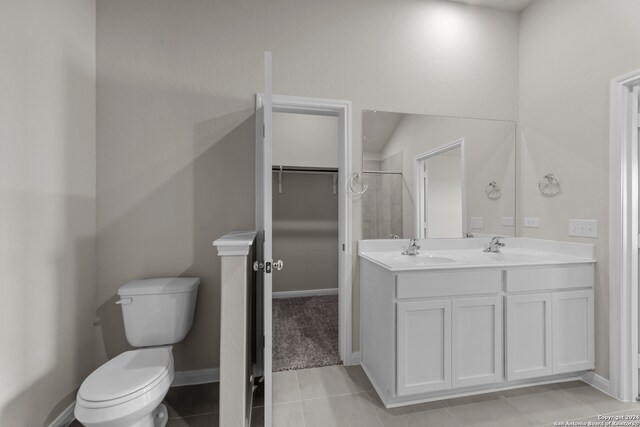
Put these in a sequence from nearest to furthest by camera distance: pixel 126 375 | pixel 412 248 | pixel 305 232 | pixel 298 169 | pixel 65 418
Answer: pixel 126 375 < pixel 65 418 < pixel 412 248 < pixel 298 169 < pixel 305 232

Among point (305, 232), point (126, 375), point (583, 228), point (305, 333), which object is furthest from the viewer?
point (305, 232)

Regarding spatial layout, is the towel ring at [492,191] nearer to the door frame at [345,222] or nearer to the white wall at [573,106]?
the white wall at [573,106]

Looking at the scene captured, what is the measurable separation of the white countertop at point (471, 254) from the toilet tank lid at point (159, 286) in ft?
4.02

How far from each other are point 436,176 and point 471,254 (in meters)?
0.70

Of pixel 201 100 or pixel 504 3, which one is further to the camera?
pixel 504 3

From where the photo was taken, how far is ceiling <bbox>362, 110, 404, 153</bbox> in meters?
2.21

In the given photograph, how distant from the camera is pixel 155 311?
1695 mm

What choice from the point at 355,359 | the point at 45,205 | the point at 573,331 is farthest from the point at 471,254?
the point at 45,205

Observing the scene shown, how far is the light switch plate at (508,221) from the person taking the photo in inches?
95.7

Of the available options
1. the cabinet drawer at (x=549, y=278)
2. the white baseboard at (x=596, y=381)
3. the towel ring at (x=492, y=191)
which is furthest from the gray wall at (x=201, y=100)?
the white baseboard at (x=596, y=381)

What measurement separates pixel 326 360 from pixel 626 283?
2.08 m

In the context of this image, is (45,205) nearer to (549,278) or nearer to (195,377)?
(195,377)

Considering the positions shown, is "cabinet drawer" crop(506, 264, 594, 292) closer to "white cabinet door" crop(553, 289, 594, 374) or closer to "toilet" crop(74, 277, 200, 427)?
"white cabinet door" crop(553, 289, 594, 374)

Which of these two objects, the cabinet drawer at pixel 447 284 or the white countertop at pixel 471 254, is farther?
the white countertop at pixel 471 254
